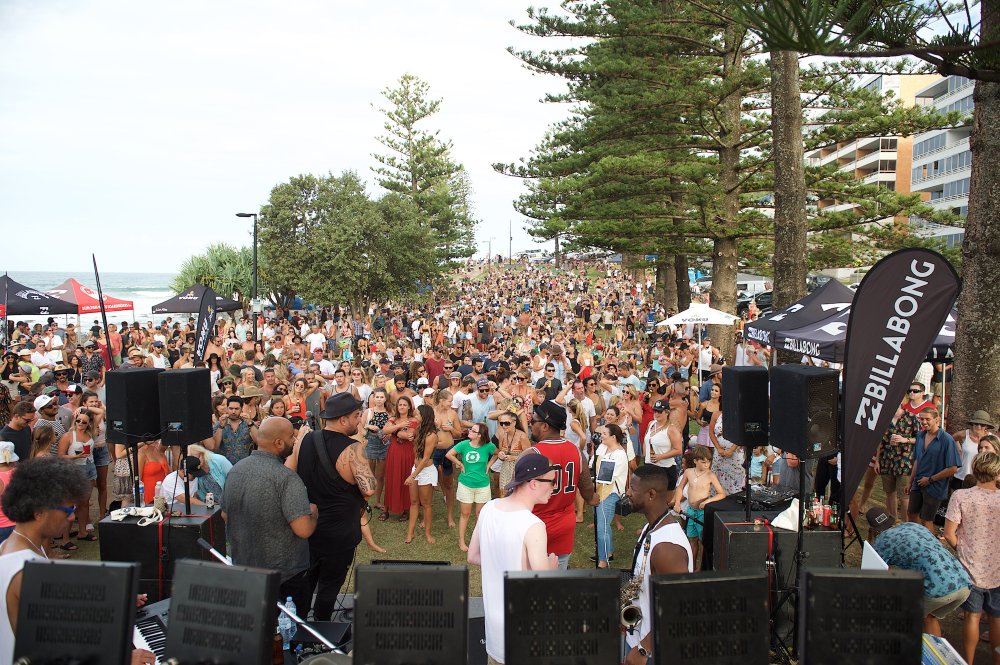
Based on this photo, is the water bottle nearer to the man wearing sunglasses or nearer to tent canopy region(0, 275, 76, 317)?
the man wearing sunglasses

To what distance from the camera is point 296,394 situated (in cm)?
941

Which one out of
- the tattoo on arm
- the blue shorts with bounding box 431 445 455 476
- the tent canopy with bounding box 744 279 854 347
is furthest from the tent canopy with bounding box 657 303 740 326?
the tattoo on arm

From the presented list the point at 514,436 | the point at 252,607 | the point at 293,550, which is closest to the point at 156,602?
the point at 293,550

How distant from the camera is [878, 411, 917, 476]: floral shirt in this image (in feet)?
22.7

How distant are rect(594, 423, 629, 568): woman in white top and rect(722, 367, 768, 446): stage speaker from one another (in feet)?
5.25

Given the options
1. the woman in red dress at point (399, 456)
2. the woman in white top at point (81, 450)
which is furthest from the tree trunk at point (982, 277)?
the woman in white top at point (81, 450)

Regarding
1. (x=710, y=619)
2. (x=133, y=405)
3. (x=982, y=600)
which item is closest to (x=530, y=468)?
(x=710, y=619)

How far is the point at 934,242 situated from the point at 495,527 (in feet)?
53.6

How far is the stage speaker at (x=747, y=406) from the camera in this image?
477 centimetres

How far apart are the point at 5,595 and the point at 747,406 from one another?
170 inches

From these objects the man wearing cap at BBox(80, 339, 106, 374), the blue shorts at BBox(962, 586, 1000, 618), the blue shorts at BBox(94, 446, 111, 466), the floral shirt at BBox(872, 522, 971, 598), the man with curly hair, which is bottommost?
the blue shorts at BBox(962, 586, 1000, 618)

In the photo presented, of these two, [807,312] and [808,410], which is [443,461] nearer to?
[808,410]

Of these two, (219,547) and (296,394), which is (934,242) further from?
(219,547)

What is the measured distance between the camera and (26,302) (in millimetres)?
15930
